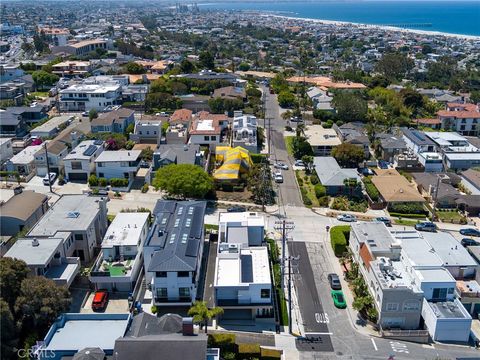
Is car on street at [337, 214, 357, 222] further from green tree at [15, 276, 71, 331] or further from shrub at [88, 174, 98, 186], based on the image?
green tree at [15, 276, 71, 331]

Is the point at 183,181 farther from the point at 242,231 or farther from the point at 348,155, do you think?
the point at 348,155

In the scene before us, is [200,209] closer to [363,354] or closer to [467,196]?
[363,354]

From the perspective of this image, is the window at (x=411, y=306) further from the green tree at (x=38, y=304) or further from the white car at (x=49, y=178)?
the white car at (x=49, y=178)

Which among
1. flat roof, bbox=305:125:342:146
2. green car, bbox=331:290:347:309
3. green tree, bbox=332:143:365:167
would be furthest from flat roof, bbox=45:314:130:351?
flat roof, bbox=305:125:342:146

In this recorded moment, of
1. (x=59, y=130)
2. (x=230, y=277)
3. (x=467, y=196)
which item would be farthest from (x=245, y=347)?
(x=59, y=130)

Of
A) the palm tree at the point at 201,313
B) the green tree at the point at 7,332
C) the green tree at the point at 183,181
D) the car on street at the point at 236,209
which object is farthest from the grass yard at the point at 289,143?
the green tree at the point at 7,332

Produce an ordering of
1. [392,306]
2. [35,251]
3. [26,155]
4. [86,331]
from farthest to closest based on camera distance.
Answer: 1. [26,155]
2. [35,251]
3. [392,306]
4. [86,331]

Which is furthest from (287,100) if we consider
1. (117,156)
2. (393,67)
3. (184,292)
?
(184,292)
